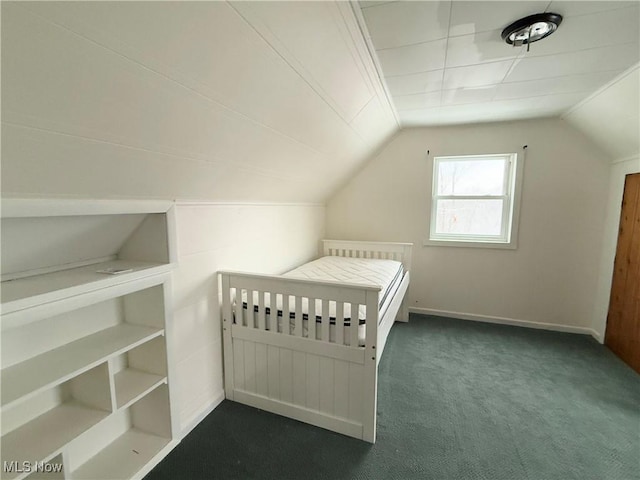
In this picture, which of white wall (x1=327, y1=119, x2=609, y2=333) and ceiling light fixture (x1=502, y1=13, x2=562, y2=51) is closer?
ceiling light fixture (x1=502, y1=13, x2=562, y2=51)

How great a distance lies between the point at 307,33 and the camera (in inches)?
47.6

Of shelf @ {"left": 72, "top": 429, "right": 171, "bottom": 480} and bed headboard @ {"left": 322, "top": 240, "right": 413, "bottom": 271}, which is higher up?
bed headboard @ {"left": 322, "top": 240, "right": 413, "bottom": 271}

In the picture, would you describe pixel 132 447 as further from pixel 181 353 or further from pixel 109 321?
pixel 109 321

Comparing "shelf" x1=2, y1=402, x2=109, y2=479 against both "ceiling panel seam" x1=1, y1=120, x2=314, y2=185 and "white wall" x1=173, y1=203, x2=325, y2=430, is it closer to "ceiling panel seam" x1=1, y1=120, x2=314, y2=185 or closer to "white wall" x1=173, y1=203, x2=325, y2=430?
"white wall" x1=173, y1=203, x2=325, y2=430

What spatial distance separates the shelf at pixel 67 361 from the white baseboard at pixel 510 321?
2.96 meters

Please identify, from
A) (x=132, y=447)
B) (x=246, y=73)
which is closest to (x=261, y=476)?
(x=132, y=447)

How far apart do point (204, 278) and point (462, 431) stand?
5.91ft

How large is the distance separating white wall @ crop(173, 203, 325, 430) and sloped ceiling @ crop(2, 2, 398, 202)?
Result: 0.63 ft

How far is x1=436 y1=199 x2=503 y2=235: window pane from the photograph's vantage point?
3277 mm

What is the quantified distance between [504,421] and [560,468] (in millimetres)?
337

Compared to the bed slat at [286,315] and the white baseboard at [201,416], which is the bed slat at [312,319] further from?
the white baseboard at [201,416]

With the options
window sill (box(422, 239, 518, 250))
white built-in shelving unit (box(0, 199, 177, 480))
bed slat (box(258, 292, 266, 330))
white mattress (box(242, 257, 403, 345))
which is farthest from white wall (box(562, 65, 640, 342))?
white built-in shelving unit (box(0, 199, 177, 480))

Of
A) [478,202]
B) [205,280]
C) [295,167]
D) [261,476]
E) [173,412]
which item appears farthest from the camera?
[478,202]

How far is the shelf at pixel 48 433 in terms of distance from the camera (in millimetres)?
1051
